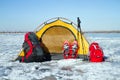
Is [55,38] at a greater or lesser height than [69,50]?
greater

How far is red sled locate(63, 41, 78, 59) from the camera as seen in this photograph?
11219mm

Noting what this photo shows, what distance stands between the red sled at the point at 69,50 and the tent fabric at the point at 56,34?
0.58 metres

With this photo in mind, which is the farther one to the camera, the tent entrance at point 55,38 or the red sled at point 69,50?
the tent entrance at point 55,38

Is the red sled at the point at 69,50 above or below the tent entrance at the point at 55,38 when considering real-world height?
below

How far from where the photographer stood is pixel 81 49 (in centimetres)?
1156

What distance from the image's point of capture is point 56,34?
12.1 metres

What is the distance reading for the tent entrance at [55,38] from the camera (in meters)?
12.0

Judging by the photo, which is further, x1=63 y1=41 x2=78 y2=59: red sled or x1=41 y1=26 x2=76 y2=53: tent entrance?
x1=41 y1=26 x2=76 y2=53: tent entrance

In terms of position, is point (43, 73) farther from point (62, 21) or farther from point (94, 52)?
point (62, 21)

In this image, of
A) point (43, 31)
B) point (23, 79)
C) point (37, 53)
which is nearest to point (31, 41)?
point (37, 53)

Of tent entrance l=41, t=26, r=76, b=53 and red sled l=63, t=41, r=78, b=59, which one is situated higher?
tent entrance l=41, t=26, r=76, b=53

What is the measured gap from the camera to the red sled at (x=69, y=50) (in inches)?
442

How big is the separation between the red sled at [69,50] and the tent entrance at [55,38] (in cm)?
69

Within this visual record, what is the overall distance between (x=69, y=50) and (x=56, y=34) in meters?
1.36
